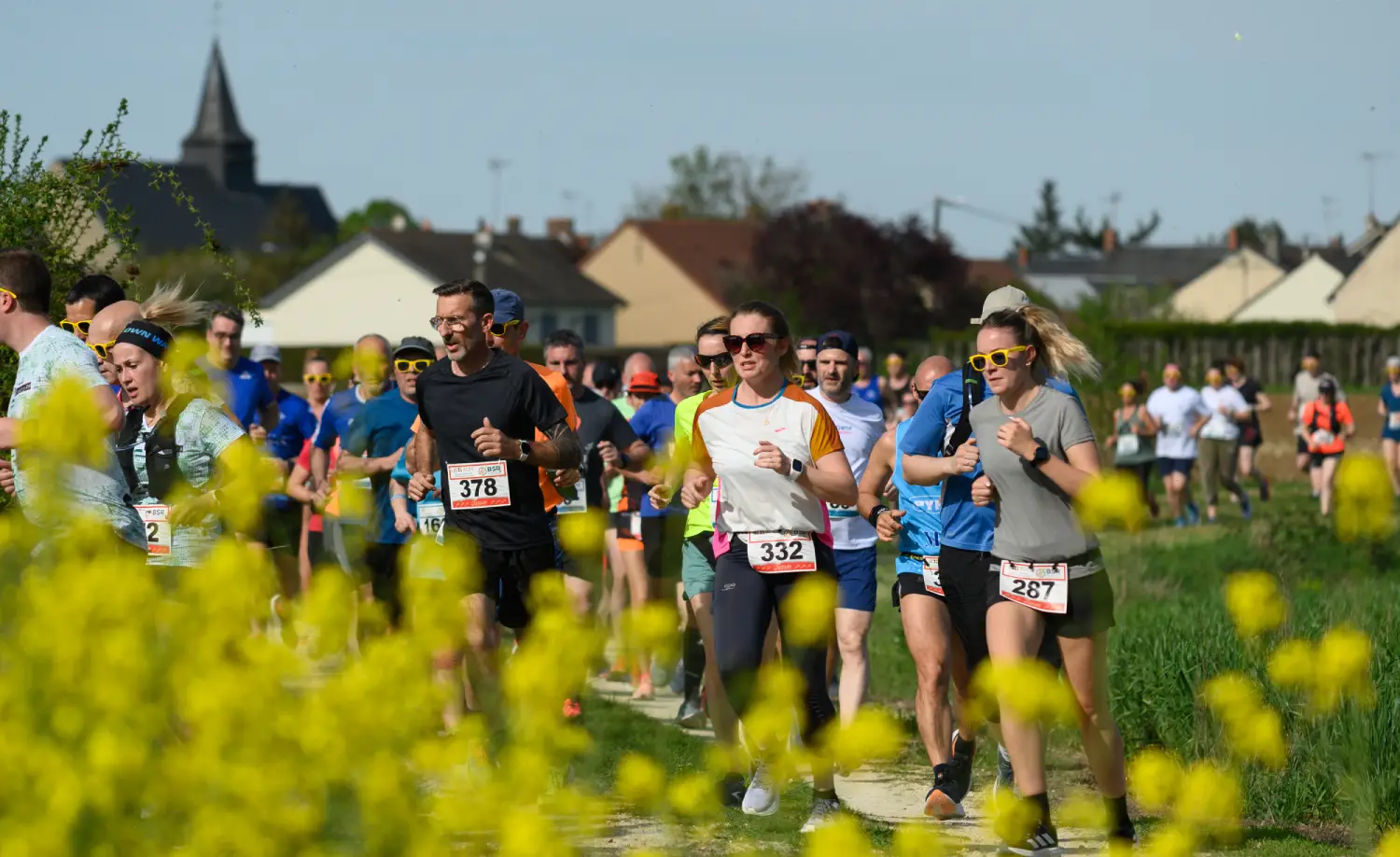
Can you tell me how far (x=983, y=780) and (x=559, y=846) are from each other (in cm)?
608

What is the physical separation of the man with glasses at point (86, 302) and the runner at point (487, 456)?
1.30 meters

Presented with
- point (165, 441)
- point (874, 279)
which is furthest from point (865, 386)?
point (874, 279)

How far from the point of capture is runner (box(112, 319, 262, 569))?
7121mm

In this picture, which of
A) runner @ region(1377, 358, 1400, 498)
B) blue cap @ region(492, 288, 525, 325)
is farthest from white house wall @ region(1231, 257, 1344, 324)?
blue cap @ region(492, 288, 525, 325)

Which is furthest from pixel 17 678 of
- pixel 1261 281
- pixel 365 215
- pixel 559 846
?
pixel 365 215

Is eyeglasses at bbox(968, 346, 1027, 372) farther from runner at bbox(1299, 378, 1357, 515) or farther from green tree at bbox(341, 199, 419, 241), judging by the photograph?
green tree at bbox(341, 199, 419, 241)

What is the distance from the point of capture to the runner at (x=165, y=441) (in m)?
7.12

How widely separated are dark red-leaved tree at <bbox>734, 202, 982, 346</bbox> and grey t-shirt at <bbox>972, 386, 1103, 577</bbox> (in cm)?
5519

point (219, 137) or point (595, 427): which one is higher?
point (219, 137)

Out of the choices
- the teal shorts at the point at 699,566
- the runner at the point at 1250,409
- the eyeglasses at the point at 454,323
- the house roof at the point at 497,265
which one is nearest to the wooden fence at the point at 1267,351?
the runner at the point at 1250,409

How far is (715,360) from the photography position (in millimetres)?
9453

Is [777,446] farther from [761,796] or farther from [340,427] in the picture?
Result: [340,427]

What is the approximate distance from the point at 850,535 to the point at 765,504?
1391mm

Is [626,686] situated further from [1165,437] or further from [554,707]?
[1165,437]
